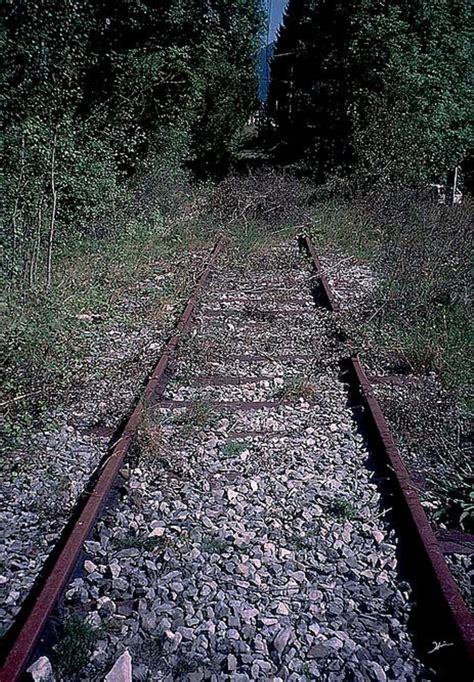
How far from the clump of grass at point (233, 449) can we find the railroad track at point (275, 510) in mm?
12

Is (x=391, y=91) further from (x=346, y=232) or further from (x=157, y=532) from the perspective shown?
(x=157, y=532)

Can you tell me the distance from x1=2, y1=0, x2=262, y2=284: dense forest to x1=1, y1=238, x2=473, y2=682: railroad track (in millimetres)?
3105

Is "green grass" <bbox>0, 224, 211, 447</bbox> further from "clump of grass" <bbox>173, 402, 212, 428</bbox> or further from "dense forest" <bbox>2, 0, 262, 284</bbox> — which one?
"clump of grass" <bbox>173, 402, 212, 428</bbox>

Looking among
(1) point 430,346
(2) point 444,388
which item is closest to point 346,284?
(1) point 430,346

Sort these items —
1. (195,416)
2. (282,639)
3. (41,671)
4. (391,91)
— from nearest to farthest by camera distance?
(41,671)
(282,639)
(195,416)
(391,91)

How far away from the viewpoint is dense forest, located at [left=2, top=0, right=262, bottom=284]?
27.9 ft

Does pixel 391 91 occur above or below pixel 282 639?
above

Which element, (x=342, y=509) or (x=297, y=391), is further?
(x=297, y=391)

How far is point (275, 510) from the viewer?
13.2 ft

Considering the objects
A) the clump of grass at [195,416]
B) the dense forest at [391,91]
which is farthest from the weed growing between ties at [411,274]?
the clump of grass at [195,416]

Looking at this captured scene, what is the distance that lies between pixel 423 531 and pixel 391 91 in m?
17.1

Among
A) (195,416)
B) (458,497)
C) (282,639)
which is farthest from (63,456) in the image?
(458,497)

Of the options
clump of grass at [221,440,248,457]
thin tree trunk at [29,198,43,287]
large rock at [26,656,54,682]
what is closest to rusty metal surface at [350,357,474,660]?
clump of grass at [221,440,248,457]

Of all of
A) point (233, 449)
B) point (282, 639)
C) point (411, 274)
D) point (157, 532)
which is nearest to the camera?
point (282, 639)
